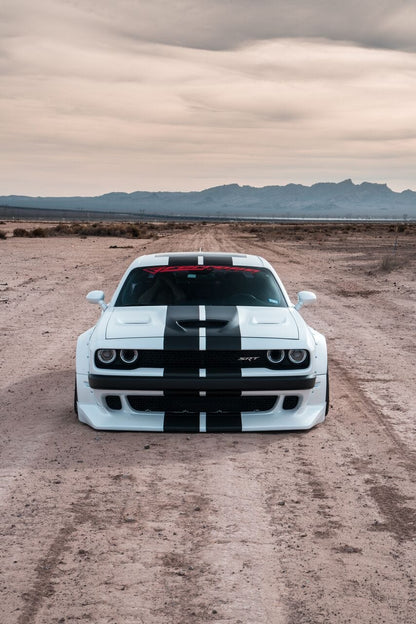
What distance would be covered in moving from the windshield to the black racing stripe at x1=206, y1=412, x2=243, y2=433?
4.61 ft

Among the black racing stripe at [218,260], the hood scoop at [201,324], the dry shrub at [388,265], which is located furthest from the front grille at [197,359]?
the dry shrub at [388,265]

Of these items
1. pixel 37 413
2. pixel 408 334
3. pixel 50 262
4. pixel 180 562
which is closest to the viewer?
pixel 180 562

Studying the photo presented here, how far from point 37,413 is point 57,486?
6.61 feet

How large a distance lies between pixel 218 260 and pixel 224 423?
85.9 inches

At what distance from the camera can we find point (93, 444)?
6121 mm

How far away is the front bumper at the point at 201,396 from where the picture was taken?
6070mm

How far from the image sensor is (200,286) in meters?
7.61

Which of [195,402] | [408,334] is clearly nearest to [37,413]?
[195,402]

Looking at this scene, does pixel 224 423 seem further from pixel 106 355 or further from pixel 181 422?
pixel 106 355

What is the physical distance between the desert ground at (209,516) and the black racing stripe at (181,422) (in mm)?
109

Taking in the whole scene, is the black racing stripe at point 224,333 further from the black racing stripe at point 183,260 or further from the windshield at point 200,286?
the black racing stripe at point 183,260

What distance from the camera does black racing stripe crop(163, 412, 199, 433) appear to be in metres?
6.19

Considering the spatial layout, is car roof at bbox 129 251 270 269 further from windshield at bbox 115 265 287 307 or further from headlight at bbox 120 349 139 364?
headlight at bbox 120 349 139 364

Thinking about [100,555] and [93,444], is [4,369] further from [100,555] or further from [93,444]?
[100,555]
